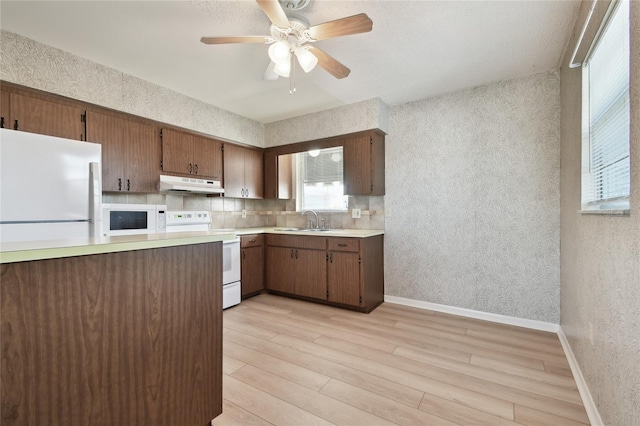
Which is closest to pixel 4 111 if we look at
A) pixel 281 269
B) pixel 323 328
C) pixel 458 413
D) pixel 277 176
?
pixel 277 176

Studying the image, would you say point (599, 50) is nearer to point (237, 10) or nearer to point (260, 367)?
point (237, 10)

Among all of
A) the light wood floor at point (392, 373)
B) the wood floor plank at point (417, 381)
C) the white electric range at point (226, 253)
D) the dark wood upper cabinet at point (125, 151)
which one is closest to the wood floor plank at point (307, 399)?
the light wood floor at point (392, 373)

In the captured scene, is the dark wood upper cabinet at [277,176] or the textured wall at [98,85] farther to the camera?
the dark wood upper cabinet at [277,176]

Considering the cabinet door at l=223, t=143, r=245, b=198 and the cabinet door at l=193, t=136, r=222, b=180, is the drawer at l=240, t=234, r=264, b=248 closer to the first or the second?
the cabinet door at l=223, t=143, r=245, b=198

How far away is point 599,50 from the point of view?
159 cm

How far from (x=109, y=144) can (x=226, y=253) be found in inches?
61.8

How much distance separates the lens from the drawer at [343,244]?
3.14 meters

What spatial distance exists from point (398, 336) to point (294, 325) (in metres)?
1.00

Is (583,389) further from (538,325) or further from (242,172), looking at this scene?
(242,172)

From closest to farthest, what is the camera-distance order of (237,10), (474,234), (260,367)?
(237,10) < (260,367) < (474,234)

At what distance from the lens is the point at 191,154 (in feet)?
11.1

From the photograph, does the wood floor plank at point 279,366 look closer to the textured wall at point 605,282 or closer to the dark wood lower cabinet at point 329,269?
the dark wood lower cabinet at point 329,269

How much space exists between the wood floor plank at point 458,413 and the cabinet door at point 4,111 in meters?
3.43

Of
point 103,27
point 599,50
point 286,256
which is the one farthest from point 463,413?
point 103,27
